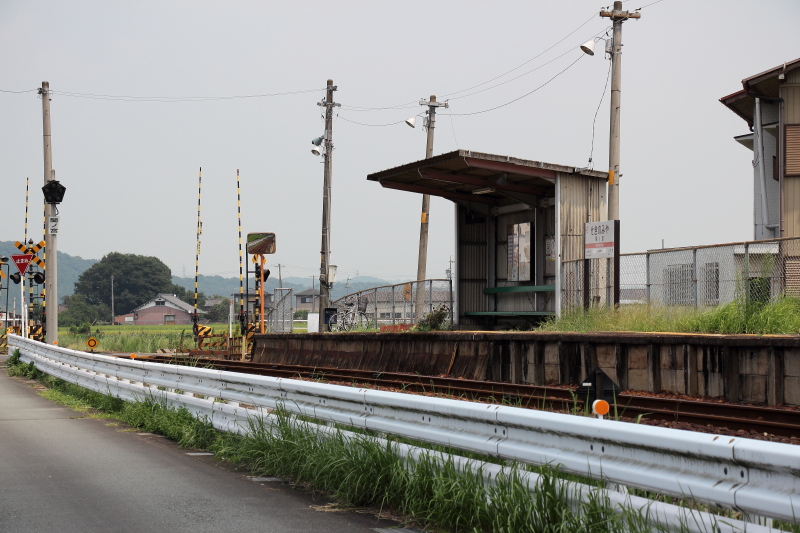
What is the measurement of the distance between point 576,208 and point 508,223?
3358 mm

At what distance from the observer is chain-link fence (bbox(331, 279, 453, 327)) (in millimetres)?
27438

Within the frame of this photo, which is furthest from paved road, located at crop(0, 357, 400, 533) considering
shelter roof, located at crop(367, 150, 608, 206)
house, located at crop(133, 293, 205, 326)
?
house, located at crop(133, 293, 205, 326)

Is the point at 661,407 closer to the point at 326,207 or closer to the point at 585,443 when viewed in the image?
the point at 585,443

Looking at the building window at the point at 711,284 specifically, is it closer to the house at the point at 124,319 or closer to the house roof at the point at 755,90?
the house roof at the point at 755,90

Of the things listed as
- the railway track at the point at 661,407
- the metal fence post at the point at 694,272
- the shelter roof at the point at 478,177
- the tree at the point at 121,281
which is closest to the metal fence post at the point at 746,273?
the metal fence post at the point at 694,272

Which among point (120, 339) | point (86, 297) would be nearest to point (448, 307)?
point (120, 339)

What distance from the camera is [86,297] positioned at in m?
149

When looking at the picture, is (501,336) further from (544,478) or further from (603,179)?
(544,478)

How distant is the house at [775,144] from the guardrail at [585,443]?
64.2 ft

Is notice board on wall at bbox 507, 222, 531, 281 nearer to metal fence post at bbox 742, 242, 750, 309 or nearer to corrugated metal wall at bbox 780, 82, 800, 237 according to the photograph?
metal fence post at bbox 742, 242, 750, 309

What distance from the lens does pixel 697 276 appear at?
16.5 m

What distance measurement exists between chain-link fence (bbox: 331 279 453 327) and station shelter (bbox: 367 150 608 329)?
9.42 feet

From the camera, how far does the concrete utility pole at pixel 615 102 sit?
20703 millimetres

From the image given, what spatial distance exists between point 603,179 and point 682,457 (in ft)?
57.3
